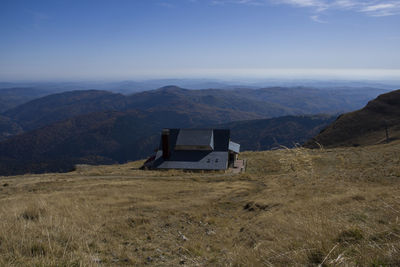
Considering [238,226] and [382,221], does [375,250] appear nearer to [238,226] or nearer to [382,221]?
[382,221]

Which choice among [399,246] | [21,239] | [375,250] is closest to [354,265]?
[375,250]

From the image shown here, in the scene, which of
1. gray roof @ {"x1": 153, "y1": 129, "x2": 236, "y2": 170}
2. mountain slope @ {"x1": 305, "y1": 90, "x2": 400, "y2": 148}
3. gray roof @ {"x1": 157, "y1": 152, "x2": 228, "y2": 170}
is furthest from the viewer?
mountain slope @ {"x1": 305, "y1": 90, "x2": 400, "y2": 148}

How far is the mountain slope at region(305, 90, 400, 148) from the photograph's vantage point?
5155 cm

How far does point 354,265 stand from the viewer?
336 centimetres

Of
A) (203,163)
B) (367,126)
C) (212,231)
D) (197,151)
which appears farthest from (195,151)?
(367,126)

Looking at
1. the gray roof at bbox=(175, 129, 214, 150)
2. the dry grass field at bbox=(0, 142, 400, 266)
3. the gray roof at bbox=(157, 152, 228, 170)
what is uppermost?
the dry grass field at bbox=(0, 142, 400, 266)

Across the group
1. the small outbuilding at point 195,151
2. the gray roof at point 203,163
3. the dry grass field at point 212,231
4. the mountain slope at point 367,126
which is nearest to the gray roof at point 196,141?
the small outbuilding at point 195,151

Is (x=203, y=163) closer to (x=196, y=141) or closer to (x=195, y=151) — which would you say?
(x=195, y=151)

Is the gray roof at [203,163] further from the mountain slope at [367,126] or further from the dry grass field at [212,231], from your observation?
the mountain slope at [367,126]

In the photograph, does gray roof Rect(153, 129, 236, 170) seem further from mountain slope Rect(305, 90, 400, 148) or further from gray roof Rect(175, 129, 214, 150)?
mountain slope Rect(305, 90, 400, 148)

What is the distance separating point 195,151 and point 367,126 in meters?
46.0

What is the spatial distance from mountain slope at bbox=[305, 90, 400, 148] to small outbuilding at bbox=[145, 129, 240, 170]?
21.4m

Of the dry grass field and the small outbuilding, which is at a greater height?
the dry grass field

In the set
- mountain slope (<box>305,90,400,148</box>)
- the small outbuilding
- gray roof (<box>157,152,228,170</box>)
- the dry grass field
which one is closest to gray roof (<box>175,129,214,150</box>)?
the small outbuilding
